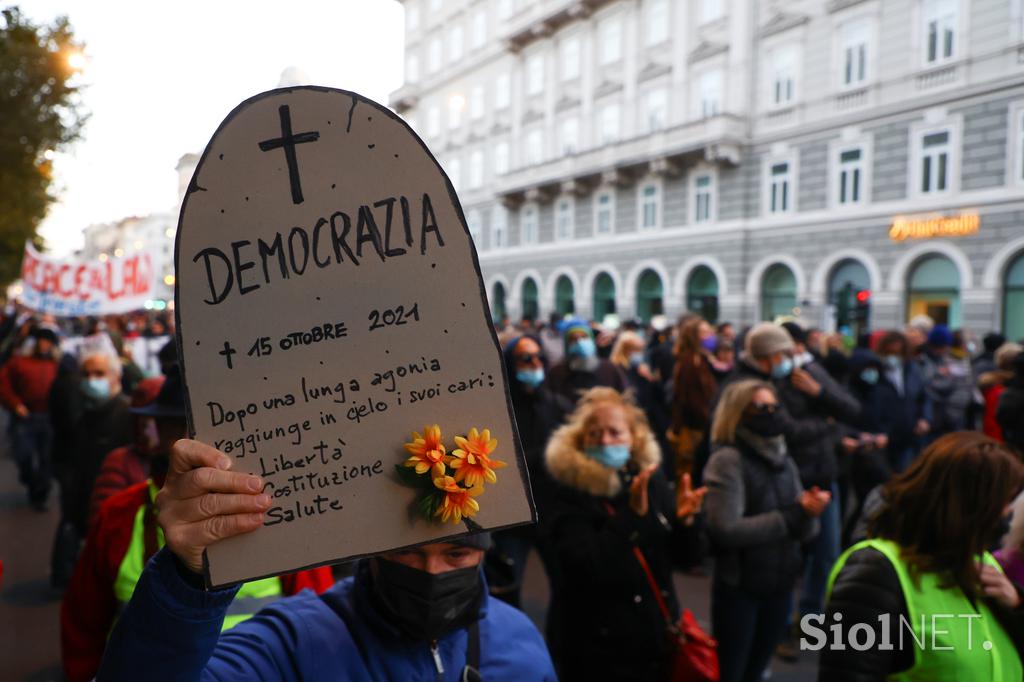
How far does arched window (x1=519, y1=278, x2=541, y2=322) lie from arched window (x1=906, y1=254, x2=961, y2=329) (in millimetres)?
14766

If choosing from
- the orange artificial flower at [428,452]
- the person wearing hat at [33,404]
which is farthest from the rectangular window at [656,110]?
the orange artificial flower at [428,452]

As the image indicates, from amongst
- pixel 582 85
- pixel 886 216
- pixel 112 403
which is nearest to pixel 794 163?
pixel 886 216

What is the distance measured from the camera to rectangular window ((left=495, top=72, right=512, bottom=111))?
29062 mm

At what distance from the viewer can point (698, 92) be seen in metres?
21.1

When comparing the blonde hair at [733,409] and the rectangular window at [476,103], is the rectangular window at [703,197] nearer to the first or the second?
the rectangular window at [476,103]

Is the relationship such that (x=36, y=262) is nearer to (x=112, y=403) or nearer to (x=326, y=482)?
(x=112, y=403)

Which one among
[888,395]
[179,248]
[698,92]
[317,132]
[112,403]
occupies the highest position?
[698,92]

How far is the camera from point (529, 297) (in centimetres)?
2969

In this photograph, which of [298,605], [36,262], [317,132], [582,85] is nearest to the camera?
[317,132]

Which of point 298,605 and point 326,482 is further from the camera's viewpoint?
point 298,605

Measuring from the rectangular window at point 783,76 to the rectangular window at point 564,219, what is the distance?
28.4 feet

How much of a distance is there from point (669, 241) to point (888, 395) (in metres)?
16.8

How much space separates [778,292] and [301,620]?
65.9 feet

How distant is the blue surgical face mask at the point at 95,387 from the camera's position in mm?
4957
